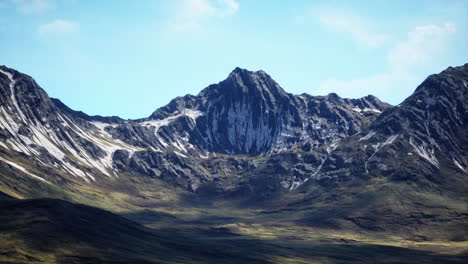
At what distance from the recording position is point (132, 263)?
19725 cm

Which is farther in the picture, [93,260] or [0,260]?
[93,260]

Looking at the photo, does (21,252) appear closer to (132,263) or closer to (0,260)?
(0,260)

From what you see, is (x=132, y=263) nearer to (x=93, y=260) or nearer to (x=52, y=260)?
(x=93, y=260)

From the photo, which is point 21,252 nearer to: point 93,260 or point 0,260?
point 0,260

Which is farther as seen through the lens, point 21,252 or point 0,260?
point 21,252

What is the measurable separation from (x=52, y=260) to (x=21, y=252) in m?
13.7

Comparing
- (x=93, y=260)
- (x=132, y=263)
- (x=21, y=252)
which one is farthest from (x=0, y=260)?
(x=132, y=263)

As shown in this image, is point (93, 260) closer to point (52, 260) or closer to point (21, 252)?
point (52, 260)

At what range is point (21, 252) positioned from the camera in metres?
192

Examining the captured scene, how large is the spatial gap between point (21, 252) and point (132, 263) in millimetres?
45470

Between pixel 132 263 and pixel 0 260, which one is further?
pixel 132 263

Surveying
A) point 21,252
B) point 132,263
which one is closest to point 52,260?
point 21,252

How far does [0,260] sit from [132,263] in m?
50.8

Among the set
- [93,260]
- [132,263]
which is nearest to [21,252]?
[93,260]
